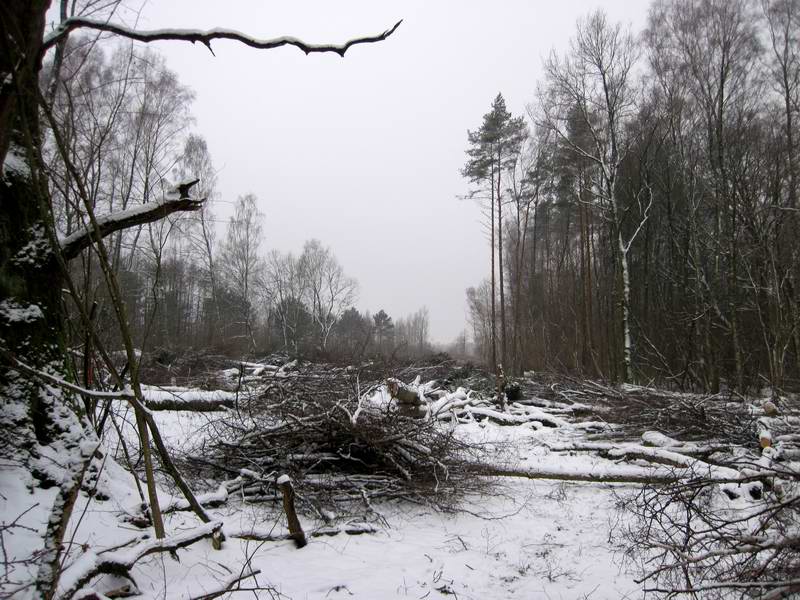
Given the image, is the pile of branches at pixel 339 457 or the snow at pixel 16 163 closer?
the snow at pixel 16 163

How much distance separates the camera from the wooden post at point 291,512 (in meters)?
3.25

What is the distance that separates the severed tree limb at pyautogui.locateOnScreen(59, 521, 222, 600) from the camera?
1.77m

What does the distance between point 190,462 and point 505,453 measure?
437 cm

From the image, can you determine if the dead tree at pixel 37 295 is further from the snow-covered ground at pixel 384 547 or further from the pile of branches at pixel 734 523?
the pile of branches at pixel 734 523

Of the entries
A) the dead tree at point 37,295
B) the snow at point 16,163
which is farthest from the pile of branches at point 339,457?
the snow at point 16,163

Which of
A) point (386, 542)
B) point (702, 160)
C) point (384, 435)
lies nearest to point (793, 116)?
point (702, 160)

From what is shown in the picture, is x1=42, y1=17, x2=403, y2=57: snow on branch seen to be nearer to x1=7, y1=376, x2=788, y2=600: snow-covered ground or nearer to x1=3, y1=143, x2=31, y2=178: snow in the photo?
x1=3, y1=143, x2=31, y2=178: snow

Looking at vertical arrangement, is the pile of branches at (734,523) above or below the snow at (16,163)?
below

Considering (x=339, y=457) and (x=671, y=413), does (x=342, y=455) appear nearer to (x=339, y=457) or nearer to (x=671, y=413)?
(x=339, y=457)

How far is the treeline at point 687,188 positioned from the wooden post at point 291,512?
11140 mm

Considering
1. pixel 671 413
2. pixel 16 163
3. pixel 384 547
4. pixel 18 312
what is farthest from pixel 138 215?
pixel 671 413

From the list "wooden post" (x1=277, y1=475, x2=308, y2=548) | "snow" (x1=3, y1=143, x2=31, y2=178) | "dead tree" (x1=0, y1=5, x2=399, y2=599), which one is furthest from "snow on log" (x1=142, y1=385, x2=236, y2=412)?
"snow" (x1=3, y1=143, x2=31, y2=178)

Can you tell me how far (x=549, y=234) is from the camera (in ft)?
90.5

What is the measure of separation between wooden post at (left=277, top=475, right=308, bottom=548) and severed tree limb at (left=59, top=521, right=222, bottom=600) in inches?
32.6
